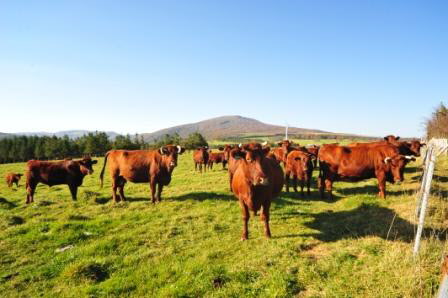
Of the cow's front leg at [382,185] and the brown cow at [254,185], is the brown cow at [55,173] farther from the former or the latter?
the cow's front leg at [382,185]

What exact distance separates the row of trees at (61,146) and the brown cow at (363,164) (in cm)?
7525

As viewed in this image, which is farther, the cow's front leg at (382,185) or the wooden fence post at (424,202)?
the cow's front leg at (382,185)

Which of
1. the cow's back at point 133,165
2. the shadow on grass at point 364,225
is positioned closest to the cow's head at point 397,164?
the shadow on grass at point 364,225

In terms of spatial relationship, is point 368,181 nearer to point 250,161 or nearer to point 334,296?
point 250,161

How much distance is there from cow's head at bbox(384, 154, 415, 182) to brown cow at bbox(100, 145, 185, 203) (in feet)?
28.7

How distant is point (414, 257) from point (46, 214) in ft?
40.5

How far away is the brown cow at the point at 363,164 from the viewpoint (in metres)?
11.7

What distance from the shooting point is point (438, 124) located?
48.5 m

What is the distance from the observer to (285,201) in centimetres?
1218

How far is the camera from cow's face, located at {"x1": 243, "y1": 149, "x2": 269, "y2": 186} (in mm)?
7580

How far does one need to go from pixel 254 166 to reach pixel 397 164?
23.6 feet

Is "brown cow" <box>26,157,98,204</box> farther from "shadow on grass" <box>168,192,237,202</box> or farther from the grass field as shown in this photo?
"shadow on grass" <box>168,192,237,202</box>

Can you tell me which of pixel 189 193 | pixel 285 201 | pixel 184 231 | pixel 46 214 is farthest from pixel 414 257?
pixel 46 214

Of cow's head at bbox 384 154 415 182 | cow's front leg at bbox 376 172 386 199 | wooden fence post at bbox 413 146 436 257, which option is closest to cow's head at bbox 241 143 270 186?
wooden fence post at bbox 413 146 436 257
